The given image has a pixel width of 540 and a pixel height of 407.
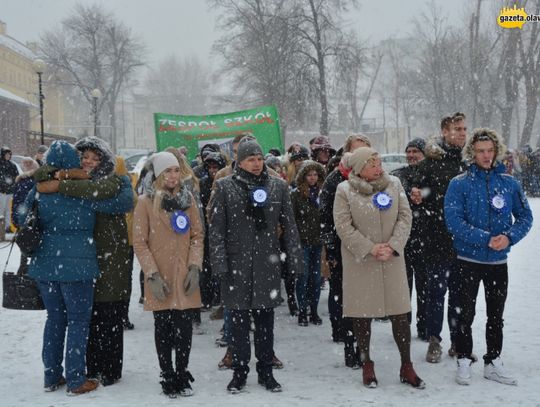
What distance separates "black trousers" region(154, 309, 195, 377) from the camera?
4656 mm

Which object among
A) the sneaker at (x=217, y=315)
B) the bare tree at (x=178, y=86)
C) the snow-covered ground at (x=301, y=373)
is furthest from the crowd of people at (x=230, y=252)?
the bare tree at (x=178, y=86)

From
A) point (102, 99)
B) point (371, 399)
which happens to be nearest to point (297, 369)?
point (371, 399)

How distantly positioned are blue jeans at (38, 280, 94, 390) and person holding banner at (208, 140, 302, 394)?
3.27 feet

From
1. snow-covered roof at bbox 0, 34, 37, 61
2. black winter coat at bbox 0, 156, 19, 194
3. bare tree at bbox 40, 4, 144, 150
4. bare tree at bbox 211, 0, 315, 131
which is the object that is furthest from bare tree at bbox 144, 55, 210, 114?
black winter coat at bbox 0, 156, 19, 194

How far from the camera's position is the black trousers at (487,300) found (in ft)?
15.7

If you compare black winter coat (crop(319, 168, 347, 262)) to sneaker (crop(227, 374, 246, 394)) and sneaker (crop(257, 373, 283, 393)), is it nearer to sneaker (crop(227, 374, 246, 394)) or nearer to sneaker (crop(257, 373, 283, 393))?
sneaker (crop(257, 373, 283, 393))

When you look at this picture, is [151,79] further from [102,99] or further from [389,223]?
[389,223]

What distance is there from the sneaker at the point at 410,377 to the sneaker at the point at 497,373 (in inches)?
21.8

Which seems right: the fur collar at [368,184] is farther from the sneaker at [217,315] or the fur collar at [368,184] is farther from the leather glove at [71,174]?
the sneaker at [217,315]

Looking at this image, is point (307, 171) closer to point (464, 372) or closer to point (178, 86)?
point (464, 372)

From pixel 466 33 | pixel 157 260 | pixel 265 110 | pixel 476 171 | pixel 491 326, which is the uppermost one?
pixel 466 33

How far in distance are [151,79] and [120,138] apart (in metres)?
10.6

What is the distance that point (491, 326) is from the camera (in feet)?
16.0

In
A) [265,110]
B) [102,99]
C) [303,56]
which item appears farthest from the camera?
[102,99]
